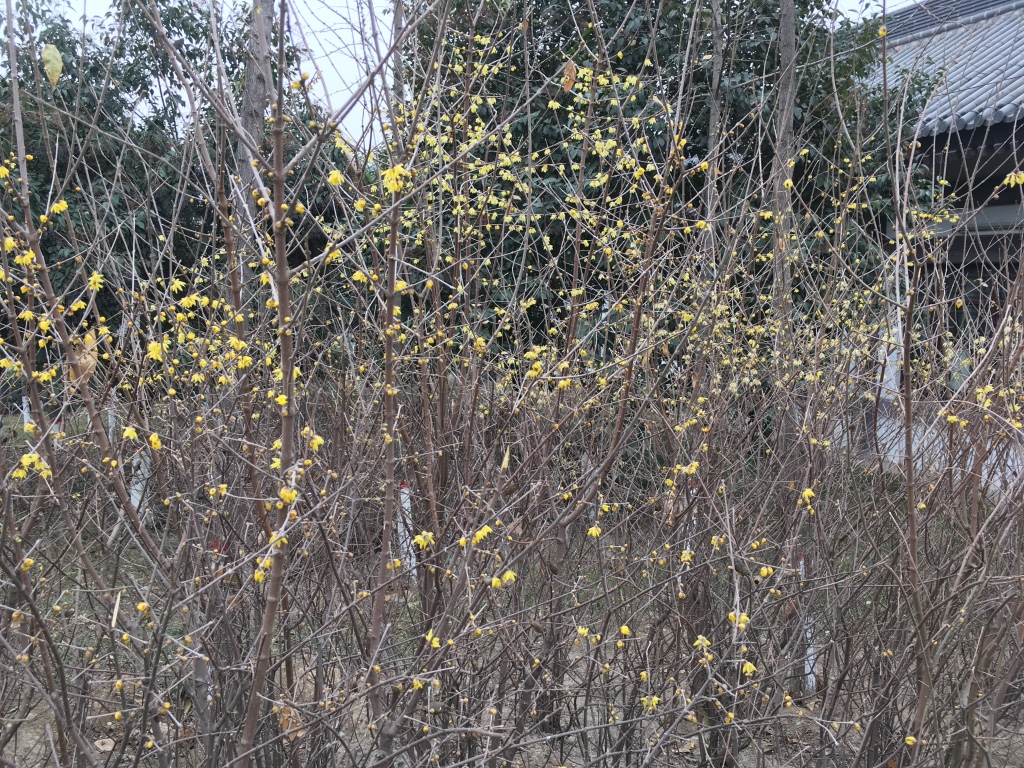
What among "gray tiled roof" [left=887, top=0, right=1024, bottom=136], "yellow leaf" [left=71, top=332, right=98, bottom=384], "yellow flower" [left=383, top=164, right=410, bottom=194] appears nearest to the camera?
"yellow flower" [left=383, top=164, right=410, bottom=194]

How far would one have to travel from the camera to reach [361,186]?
3117 mm

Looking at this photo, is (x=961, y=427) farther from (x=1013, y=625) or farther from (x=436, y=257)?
(x=436, y=257)

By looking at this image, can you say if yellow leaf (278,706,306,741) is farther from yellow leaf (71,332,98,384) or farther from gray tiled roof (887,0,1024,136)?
gray tiled roof (887,0,1024,136)

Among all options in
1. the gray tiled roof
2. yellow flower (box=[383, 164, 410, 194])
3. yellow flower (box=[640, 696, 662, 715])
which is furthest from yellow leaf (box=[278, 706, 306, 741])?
the gray tiled roof

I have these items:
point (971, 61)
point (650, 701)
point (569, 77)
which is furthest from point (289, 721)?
point (971, 61)

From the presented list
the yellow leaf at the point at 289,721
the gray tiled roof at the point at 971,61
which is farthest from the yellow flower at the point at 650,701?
the gray tiled roof at the point at 971,61

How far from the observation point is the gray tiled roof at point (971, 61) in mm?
7227

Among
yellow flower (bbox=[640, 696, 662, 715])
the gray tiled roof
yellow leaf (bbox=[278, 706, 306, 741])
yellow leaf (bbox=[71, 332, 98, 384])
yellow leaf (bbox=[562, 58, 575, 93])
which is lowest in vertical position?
yellow flower (bbox=[640, 696, 662, 715])

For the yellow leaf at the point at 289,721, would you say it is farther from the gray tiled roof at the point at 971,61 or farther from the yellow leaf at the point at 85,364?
the gray tiled roof at the point at 971,61

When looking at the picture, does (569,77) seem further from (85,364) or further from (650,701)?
(650,701)

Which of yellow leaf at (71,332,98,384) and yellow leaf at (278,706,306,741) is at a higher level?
yellow leaf at (71,332,98,384)

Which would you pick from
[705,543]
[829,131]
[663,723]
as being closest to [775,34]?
[829,131]

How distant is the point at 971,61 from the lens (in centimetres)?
1109

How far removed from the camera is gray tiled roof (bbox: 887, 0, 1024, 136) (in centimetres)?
723
